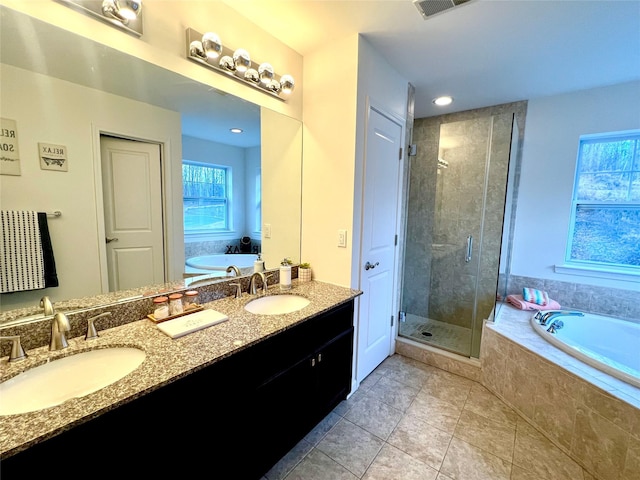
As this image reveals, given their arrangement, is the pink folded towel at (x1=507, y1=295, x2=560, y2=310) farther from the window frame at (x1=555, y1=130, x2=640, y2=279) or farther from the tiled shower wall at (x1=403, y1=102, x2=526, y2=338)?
the window frame at (x1=555, y1=130, x2=640, y2=279)

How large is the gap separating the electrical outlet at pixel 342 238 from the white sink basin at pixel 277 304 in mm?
469

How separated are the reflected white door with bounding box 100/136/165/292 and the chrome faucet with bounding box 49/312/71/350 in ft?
0.84

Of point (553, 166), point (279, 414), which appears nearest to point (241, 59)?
point (279, 414)

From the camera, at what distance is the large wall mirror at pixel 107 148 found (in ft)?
3.30

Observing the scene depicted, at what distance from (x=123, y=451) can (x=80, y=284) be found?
697mm

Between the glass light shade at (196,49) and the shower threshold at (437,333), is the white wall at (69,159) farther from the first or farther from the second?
the shower threshold at (437,333)

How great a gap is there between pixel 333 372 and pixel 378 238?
1.04 metres

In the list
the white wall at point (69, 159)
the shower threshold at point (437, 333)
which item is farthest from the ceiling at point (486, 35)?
the shower threshold at point (437, 333)

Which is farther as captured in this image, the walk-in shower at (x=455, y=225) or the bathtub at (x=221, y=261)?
the walk-in shower at (x=455, y=225)

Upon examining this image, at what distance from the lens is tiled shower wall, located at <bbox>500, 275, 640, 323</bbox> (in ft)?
7.69

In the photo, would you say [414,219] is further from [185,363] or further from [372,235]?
[185,363]

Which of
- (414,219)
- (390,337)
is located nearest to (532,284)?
(414,219)

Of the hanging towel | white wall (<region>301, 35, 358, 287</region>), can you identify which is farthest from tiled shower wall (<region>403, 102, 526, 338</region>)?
the hanging towel

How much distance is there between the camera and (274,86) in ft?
5.93
